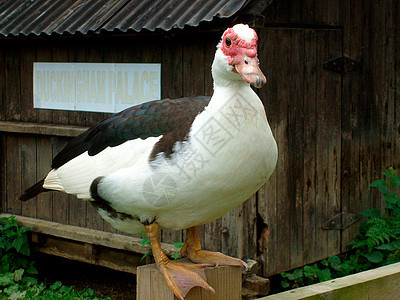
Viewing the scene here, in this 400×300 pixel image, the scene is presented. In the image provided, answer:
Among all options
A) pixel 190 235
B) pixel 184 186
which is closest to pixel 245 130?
pixel 184 186

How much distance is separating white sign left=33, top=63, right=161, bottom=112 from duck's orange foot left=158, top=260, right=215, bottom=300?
311 cm

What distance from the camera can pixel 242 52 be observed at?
2059 millimetres

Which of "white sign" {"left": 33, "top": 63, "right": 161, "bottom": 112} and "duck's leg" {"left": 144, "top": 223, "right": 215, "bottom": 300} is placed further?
"white sign" {"left": 33, "top": 63, "right": 161, "bottom": 112}

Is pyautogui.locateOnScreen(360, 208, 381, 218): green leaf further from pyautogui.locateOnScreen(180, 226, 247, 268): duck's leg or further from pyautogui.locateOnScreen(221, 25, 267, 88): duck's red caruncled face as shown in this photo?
pyautogui.locateOnScreen(221, 25, 267, 88): duck's red caruncled face

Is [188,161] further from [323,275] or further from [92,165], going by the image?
[323,275]

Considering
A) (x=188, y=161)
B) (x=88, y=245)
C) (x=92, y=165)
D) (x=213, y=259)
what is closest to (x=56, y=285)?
(x=88, y=245)

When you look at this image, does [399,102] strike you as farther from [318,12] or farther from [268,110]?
[268,110]

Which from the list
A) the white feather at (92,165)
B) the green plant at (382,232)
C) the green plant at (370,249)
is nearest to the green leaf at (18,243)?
the green plant at (370,249)

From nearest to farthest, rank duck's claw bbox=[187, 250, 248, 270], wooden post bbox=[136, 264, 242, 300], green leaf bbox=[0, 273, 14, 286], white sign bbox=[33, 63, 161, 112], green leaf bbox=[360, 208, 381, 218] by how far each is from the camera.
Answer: wooden post bbox=[136, 264, 242, 300] → duck's claw bbox=[187, 250, 248, 270] → white sign bbox=[33, 63, 161, 112] → green leaf bbox=[360, 208, 381, 218] → green leaf bbox=[0, 273, 14, 286]

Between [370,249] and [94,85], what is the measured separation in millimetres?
2949

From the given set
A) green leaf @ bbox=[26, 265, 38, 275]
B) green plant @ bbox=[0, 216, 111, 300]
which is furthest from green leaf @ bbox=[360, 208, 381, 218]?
green leaf @ bbox=[26, 265, 38, 275]

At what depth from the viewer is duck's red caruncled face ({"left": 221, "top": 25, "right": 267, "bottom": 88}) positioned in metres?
2.02

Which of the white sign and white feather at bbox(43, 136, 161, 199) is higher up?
the white sign

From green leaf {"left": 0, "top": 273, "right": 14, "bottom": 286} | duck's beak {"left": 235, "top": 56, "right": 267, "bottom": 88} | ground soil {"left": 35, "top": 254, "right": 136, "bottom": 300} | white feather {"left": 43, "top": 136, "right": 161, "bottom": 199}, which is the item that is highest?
duck's beak {"left": 235, "top": 56, "right": 267, "bottom": 88}
